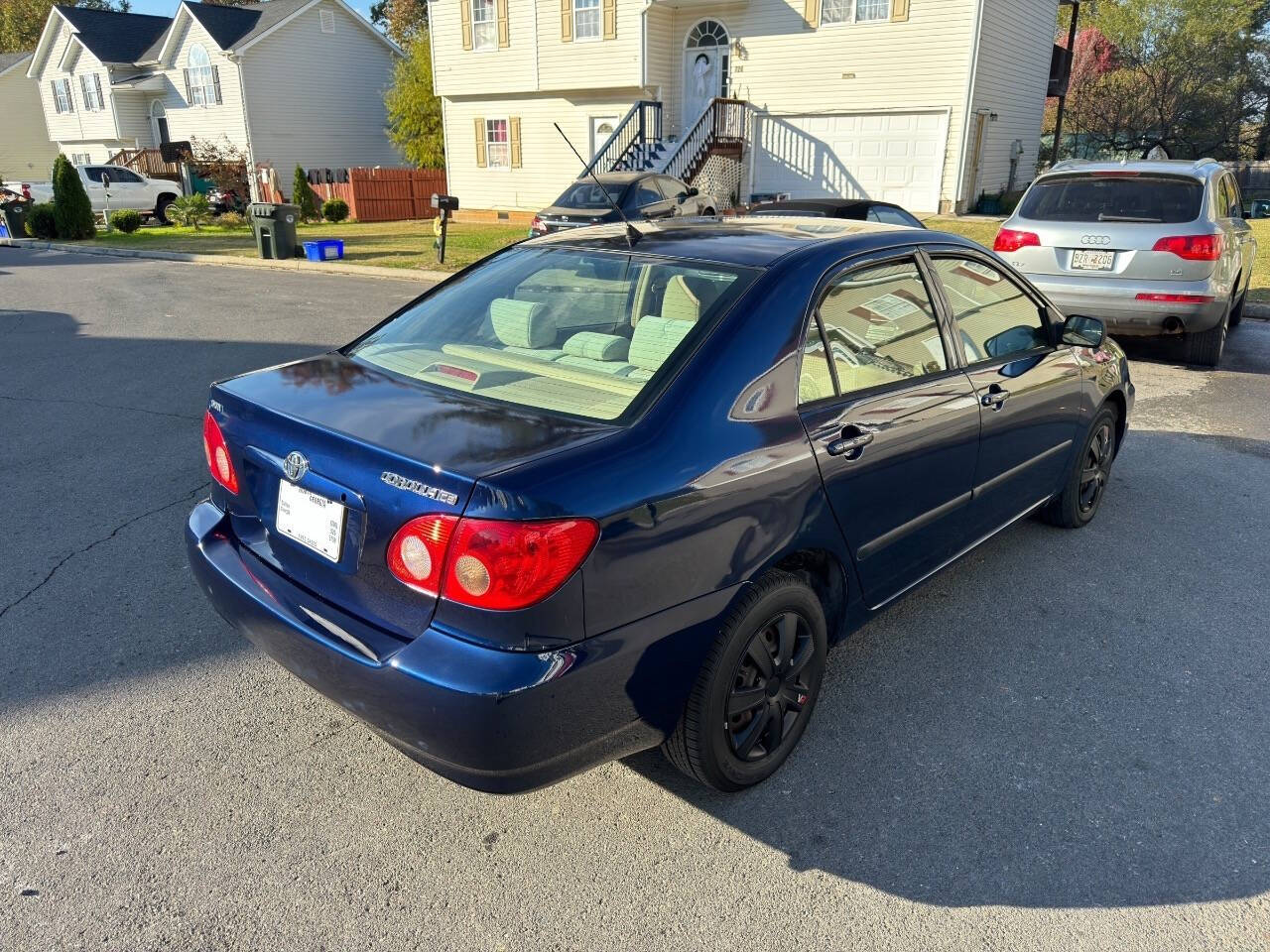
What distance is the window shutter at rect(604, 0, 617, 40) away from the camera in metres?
22.9

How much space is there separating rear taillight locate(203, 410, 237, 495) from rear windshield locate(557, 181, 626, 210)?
13780 mm

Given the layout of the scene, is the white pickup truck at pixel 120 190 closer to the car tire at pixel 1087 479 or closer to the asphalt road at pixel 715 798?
the asphalt road at pixel 715 798

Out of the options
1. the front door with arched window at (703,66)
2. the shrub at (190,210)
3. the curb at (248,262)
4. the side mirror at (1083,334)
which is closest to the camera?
the side mirror at (1083,334)

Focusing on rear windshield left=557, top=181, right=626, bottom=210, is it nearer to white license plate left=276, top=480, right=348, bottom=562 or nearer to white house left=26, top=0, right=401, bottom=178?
white license plate left=276, top=480, right=348, bottom=562

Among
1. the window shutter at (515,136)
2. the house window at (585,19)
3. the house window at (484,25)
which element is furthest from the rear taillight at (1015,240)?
the house window at (484,25)

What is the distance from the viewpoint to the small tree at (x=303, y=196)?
2775cm

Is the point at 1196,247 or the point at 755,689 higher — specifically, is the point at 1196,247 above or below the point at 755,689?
above

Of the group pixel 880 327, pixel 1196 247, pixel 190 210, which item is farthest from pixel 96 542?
pixel 190 210

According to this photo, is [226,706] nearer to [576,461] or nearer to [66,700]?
[66,700]

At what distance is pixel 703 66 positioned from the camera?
2330 centimetres

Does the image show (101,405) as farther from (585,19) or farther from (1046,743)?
(585,19)

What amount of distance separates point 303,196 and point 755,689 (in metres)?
28.8

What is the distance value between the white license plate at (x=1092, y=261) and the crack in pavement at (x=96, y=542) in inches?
288

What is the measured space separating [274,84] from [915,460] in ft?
120
